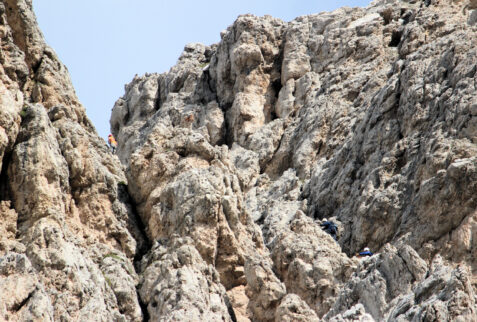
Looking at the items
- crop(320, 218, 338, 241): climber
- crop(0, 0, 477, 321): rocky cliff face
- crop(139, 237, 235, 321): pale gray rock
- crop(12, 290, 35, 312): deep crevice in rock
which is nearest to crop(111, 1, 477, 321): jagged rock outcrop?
crop(0, 0, 477, 321): rocky cliff face

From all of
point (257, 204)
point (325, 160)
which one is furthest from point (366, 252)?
point (325, 160)

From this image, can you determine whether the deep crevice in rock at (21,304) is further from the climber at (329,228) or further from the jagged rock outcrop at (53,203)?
the climber at (329,228)

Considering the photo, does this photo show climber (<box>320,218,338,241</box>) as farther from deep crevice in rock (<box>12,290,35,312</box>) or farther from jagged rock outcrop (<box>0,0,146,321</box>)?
deep crevice in rock (<box>12,290,35,312</box>)

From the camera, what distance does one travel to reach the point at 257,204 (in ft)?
194

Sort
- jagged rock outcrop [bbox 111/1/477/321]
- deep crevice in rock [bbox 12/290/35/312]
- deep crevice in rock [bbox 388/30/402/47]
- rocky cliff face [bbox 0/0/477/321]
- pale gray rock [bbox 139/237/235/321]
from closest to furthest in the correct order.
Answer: deep crevice in rock [bbox 12/290/35/312]
rocky cliff face [bbox 0/0/477/321]
pale gray rock [bbox 139/237/235/321]
jagged rock outcrop [bbox 111/1/477/321]
deep crevice in rock [bbox 388/30/402/47]

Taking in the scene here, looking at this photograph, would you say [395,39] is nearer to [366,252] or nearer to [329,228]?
[329,228]

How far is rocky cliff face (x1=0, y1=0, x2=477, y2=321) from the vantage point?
29391 mm

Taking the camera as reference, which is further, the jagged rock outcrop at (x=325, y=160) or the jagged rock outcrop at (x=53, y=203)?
the jagged rock outcrop at (x=325, y=160)

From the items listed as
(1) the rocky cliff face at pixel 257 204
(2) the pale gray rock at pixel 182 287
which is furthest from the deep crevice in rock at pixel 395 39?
(2) the pale gray rock at pixel 182 287

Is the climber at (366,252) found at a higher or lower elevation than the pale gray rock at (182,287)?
higher

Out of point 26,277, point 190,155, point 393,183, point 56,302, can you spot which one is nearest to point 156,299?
point 56,302

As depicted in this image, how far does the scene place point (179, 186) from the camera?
38875 mm

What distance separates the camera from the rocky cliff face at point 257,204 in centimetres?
2939

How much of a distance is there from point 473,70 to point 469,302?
3059 centimetres
